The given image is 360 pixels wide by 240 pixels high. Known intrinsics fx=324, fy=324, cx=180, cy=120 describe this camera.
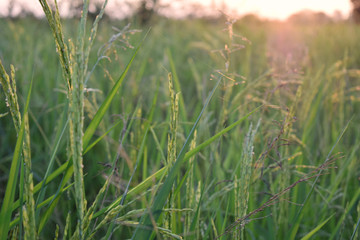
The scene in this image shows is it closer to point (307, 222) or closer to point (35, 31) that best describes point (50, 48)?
point (35, 31)

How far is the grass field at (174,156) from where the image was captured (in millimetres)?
550

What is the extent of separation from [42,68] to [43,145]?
2.98ft

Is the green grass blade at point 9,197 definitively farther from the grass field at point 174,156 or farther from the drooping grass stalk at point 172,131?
the drooping grass stalk at point 172,131

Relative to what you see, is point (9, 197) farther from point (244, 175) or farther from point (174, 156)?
point (244, 175)

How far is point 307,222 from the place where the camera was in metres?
1.13

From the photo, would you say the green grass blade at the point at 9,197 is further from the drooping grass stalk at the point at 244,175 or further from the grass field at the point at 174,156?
the drooping grass stalk at the point at 244,175

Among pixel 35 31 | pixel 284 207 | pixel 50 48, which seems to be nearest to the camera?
pixel 284 207

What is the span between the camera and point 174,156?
0.59 m

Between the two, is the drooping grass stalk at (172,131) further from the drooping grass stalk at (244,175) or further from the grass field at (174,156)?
the drooping grass stalk at (244,175)

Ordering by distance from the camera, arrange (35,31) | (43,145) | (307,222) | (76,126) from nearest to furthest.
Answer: (76,126)
(307,222)
(43,145)
(35,31)

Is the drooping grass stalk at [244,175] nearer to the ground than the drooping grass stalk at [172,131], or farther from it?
nearer to the ground

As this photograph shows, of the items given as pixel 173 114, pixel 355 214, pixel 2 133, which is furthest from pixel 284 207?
pixel 2 133

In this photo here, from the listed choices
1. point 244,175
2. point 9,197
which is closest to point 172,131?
point 244,175

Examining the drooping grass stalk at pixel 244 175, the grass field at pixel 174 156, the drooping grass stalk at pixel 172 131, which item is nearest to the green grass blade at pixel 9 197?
the grass field at pixel 174 156
